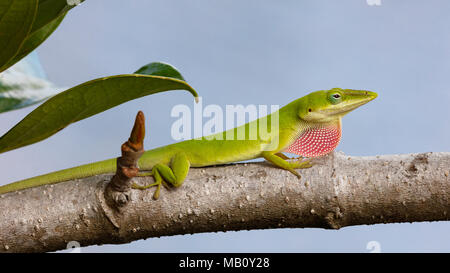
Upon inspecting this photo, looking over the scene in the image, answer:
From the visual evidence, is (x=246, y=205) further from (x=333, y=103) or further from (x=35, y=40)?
(x=35, y=40)

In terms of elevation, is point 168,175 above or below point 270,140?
below

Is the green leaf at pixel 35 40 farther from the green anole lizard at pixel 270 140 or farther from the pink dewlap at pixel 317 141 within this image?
the pink dewlap at pixel 317 141

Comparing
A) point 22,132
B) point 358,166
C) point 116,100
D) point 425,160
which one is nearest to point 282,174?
point 358,166

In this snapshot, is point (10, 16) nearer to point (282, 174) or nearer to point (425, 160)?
point (282, 174)

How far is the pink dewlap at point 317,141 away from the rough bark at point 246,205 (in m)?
0.14

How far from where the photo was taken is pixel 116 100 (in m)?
1.11

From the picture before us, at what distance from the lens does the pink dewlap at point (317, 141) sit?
141 centimetres

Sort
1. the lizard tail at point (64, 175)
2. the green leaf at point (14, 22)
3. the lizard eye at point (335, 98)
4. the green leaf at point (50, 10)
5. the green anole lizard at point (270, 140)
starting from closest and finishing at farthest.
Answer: the green leaf at point (14, 22), the green leaf at point (50, 10), the lizard tail at point (64, 175), the green anole lizard at point (270, 140), the lizard eye at point (335, 98)

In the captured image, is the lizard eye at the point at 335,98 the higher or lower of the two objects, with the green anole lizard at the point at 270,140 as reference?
higher

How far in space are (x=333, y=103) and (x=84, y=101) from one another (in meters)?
0.91

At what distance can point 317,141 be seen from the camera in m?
1.54

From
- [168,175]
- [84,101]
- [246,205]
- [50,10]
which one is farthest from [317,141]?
[50,10]

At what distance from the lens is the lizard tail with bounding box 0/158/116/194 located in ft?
4.59

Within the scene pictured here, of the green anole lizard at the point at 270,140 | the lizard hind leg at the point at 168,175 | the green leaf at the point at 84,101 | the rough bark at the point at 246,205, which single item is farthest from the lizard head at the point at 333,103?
the green leaf at the point at 84,101
